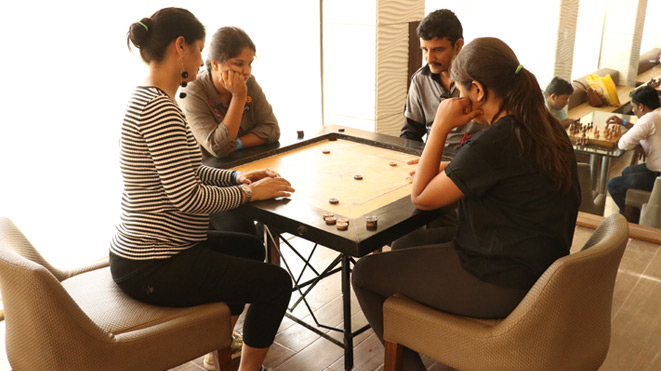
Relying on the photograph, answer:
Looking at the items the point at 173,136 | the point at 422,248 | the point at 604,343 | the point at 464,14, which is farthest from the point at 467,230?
the point at 464,14

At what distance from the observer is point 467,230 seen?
2.02 meters

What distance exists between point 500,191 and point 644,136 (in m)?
2.48

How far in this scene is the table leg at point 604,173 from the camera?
13.4 ft

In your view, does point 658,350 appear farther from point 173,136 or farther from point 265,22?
point 265,22

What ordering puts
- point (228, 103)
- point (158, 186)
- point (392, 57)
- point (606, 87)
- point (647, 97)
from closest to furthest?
point (158, 186), point (228, 103), point (647, 97), point (606, 87), point (392, 57)

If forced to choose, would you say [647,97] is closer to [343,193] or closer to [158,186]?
[343,193]

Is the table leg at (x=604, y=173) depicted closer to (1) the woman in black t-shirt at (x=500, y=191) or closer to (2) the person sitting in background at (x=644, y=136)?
(2) the person sitting in background at (x=644, y=136)

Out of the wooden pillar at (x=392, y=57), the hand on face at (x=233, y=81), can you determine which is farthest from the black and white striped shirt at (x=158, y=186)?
the wooden pillar at (x=392, y=57)

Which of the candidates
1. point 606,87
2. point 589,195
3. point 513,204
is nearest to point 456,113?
point 513,204

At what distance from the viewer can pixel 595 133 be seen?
4.08 metres

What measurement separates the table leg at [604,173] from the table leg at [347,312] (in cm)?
244

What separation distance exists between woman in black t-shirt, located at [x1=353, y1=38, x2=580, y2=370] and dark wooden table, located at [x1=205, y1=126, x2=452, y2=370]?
17 cm

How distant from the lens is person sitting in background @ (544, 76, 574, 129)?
413 centimetres

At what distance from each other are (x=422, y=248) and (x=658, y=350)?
4.71ft
